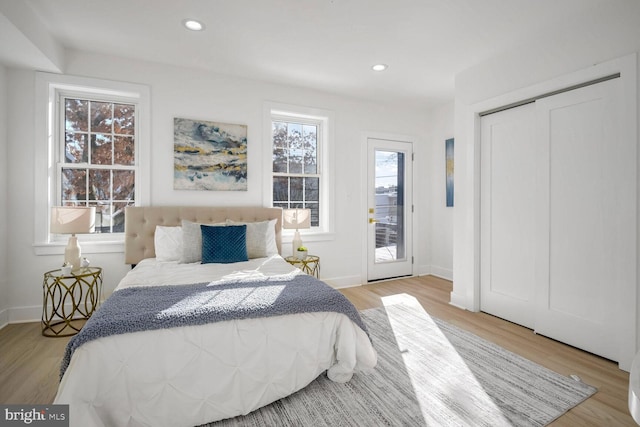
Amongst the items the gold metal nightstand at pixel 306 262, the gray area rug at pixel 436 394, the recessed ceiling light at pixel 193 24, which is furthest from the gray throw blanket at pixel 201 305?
the recessed ceiling light at pixel 193 24

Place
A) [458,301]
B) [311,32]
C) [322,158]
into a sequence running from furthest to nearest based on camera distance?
[322,158], [458,301], [311,32]

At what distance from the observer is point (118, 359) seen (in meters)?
1.54

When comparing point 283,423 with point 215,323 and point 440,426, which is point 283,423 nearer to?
point 215,323

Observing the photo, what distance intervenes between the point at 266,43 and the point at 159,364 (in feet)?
9.11

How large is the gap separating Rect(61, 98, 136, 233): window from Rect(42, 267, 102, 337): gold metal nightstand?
61 cm

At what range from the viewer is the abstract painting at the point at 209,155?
11.6ft

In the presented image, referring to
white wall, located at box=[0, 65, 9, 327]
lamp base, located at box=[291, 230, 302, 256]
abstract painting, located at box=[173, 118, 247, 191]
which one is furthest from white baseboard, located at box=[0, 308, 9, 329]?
lamp base, located at box=[291, 230, 302, 256]

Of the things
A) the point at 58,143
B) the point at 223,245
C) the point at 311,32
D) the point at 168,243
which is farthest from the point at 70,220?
the point at 311,32

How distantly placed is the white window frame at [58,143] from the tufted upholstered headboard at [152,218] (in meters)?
0.17

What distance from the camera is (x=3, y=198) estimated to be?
2951mm

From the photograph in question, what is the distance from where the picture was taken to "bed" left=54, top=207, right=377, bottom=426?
4.96 feet

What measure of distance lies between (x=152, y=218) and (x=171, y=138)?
0.91 meters

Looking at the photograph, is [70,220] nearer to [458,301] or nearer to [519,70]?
[458,301]

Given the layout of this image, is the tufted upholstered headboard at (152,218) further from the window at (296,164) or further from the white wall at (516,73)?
the white wall at (516,73)
